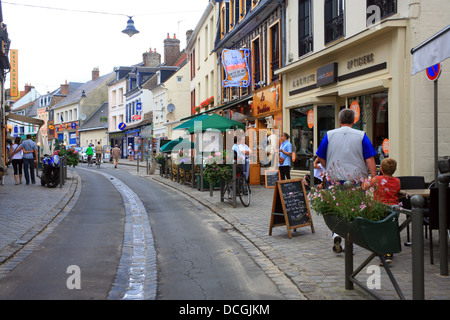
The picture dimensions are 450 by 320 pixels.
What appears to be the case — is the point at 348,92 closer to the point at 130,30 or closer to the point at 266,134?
the point at 266,134

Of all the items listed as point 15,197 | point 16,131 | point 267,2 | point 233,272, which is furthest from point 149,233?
point 16,131

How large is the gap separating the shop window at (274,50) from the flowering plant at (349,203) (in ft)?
42.9

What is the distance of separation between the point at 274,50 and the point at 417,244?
15.3 meters

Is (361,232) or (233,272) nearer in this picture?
(361,232)

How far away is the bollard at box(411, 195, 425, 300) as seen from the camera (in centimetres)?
333

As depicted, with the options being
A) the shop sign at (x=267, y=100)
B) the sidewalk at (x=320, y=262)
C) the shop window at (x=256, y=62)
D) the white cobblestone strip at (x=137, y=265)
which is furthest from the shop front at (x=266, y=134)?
the white cobblestone strip at (x=137, y=265)

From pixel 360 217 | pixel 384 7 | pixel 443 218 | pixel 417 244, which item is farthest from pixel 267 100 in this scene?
pixel 417 244

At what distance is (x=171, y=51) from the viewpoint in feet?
152

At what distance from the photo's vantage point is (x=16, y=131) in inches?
3243

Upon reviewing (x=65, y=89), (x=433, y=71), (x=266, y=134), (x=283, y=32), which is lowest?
(x=266, y=134)

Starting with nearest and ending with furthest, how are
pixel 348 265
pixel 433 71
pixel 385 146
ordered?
pixel 348 265 < pixel 433 71 < pixel 385 146

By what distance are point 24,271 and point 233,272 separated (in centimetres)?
236

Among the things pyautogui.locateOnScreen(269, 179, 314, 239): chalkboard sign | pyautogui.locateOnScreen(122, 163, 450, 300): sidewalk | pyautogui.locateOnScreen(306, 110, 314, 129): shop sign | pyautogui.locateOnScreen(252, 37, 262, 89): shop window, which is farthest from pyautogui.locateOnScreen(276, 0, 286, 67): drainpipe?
pyautogui.locateOnScreen(269, 179, 314, 239): chalkboard sign

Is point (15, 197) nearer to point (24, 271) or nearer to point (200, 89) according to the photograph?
point (24, 271)
